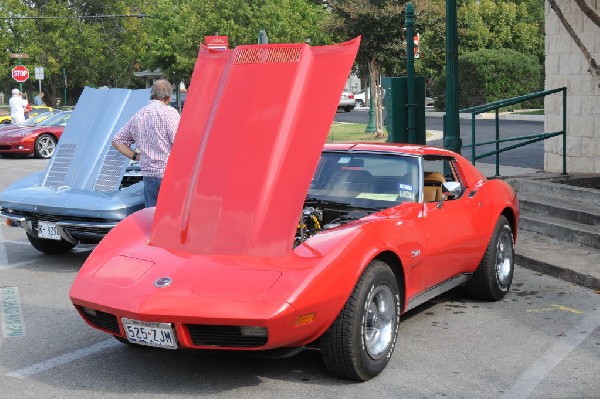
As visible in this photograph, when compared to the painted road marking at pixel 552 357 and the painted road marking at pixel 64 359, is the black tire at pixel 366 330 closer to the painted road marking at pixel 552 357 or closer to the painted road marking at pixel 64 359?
the painted road marking at pixel 552 357

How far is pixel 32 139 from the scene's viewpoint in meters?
23.3

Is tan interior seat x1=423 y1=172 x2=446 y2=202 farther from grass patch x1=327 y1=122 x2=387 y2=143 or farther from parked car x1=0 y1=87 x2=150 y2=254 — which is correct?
grass patch x1=327 y1=122 x2=387 y2=143

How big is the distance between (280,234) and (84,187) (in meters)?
4.54

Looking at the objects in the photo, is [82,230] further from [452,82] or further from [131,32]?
[131,32]

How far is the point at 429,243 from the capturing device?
6406 millimetres

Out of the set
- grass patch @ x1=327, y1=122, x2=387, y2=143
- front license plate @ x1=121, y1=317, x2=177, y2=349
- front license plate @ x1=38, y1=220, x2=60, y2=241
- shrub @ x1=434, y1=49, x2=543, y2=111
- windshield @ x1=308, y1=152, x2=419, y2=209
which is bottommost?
grass patch @ x1=327, y1=122, x2=387, y2=143

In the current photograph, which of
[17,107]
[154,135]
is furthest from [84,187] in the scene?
[17,107]

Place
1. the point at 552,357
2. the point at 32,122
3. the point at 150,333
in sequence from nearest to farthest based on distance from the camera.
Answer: the point at 150,333
the point at 552,357
the point at 32,122

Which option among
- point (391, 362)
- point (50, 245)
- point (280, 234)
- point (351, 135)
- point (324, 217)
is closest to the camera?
point (280, 234)

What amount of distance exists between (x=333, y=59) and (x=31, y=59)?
60.7 metres

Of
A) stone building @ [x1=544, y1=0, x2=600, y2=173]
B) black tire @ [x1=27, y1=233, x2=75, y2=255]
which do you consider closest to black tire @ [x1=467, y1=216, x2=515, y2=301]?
black tire @ [x1=27, y1=233, x2=75, y2=255]

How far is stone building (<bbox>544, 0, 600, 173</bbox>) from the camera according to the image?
1332cm

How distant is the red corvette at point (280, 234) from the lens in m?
5.16

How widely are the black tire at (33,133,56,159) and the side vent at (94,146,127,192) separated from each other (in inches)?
562
